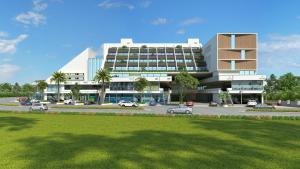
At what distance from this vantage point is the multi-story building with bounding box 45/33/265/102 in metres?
101

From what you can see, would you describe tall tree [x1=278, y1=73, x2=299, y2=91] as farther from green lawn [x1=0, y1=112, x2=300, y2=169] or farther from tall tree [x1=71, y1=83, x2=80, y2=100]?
green lawn [x1=0, y1=112, x2=300, y2=169]

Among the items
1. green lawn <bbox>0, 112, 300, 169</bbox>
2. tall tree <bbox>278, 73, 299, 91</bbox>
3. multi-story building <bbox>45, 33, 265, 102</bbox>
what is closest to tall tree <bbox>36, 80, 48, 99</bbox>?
multi-story building <bbox>45, 33, 265, 102</bbox>

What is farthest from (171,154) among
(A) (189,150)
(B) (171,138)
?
(B) (171,138)

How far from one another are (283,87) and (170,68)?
50.2 m

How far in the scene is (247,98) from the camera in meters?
94.8

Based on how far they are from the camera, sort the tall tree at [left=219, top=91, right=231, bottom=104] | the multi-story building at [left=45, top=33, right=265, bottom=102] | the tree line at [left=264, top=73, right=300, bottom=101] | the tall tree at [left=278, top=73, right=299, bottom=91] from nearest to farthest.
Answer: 1. the tall tree at [left=219, top=91, right=231, bottom=104]
2. the tree line at [left=264, top=73, right=300, bottom=101]
3. the multi-story building at [left=45, top=33, right=265, bottom=102]
4. the tall tree at [left=278, top=73, right=299, bottom=91]

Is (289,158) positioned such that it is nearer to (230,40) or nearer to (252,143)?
(252,143)

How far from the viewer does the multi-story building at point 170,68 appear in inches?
3981

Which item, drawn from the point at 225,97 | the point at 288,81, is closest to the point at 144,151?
the point at 225,97


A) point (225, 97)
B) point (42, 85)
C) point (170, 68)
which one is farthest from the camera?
point (170, 68)

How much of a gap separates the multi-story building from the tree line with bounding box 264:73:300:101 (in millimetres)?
12751

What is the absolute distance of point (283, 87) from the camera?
124 m

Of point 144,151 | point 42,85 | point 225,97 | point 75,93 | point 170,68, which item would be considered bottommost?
point 144,151

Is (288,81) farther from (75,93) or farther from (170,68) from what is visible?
(75,93)
